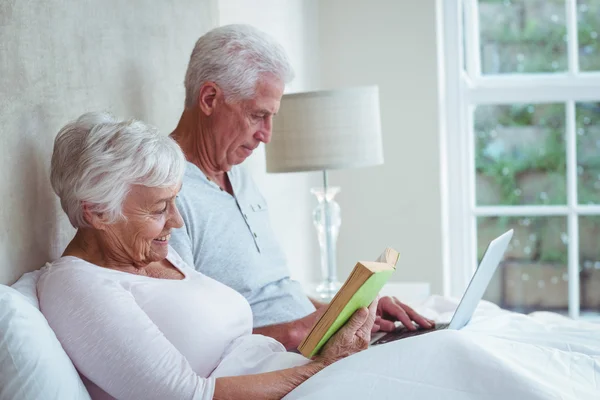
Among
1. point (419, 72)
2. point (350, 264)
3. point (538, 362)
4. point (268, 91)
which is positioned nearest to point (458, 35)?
point (419, 72)

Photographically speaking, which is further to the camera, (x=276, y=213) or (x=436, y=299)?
(x=276, y=213)

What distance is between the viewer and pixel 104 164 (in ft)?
5.56

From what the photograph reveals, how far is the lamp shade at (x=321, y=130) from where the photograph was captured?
116 inches

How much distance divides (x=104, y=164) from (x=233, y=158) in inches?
30.0

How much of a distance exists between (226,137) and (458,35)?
2280mm

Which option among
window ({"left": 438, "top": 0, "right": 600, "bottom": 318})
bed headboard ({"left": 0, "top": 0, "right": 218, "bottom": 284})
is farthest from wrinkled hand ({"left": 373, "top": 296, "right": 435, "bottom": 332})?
window ({"left": 438, "top": 0, "right": 600, "bottom": 318})

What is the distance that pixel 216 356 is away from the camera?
1848mm

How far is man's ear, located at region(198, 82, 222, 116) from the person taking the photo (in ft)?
7.69

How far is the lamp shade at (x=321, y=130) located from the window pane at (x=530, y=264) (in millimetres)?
1663

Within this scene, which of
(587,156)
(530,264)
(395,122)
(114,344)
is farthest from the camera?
(530,264)

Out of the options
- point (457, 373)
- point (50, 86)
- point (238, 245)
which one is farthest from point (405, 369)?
point (50, 86)

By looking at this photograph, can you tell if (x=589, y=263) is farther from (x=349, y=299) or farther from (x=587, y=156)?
(x=349, y=299)

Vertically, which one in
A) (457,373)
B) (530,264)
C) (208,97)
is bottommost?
(530,264)

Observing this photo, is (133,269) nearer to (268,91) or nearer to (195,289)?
(195,289)
